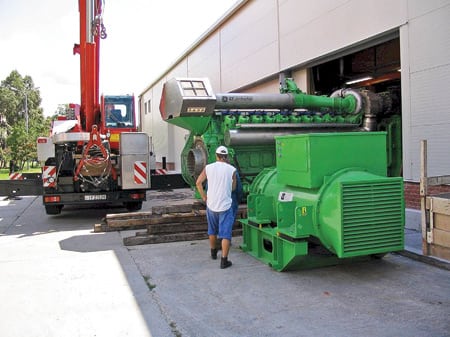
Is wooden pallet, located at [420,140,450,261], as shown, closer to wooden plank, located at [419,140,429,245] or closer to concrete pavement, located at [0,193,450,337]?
wooden plank, located at [419,140,429,245]

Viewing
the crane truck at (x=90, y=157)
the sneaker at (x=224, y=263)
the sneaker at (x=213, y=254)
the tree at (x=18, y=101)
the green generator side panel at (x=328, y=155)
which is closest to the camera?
the green generator side panel at (x=328, y=155)

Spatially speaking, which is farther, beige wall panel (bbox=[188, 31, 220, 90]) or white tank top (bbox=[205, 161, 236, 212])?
beige wall panel (bbox=[188, 31, 220, 90])

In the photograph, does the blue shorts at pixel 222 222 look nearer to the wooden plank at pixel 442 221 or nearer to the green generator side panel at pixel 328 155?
the green generator side panel at pixel 328 155

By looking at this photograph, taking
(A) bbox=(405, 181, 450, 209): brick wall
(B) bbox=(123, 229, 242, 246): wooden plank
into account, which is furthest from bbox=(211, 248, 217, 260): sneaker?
Result: (A) bbox=(405, 181, 450, 209): brick wall

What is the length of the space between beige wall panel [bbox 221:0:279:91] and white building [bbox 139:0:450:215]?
1.2 inches

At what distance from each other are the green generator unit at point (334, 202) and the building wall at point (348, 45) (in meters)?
2.23

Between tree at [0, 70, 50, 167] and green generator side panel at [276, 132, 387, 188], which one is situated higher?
tree at [0, 70, 50, 167]

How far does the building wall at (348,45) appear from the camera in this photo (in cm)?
703

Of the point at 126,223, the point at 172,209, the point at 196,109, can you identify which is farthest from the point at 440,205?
the point at 126,223

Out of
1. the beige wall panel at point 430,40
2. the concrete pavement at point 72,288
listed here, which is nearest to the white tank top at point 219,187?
the concrete pavement at point 72,288

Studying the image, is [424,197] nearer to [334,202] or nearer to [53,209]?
[334,202]

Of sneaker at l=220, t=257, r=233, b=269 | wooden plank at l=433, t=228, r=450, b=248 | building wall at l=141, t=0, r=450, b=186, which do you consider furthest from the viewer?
building wall at l=141, t=0, r=450, b=186

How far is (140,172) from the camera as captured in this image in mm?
9727

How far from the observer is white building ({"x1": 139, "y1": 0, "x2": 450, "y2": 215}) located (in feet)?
23.2
